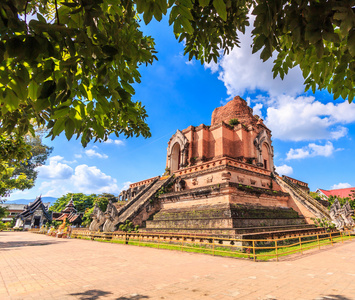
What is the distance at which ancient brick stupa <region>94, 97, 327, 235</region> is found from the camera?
1166 cm

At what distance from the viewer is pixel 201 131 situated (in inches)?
819

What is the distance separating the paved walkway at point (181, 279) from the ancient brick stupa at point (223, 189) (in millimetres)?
3381

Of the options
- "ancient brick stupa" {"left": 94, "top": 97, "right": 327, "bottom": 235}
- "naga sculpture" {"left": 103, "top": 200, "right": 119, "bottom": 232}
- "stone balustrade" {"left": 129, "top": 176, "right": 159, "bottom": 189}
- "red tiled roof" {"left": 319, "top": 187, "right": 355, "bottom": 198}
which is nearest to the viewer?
"ancient brick stupa" {"left": 94, "top": 97, "right": 327, "bottom": 235}

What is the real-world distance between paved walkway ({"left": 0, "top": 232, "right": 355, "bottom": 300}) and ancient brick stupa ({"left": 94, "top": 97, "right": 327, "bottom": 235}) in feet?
11.1

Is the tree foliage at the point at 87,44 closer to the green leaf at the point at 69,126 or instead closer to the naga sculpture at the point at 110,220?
the green leaf at the point at 69,126

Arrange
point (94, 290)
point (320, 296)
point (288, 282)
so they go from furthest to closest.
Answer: point (288, 282)
point (94, 290)
point (320, 296)

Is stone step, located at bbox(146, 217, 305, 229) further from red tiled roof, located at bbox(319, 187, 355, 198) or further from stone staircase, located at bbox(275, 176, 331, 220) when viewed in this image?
red tiled roof, located at bbox(319, 187, 355, 198)

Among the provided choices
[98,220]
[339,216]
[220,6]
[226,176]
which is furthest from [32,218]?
[220,6]

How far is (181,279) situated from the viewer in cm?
530

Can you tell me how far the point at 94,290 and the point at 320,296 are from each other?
14.9ft

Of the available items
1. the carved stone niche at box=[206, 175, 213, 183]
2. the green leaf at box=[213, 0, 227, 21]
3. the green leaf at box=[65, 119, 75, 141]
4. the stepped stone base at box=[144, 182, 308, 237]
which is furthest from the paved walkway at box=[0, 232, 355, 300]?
the carved stone niche at box=[206, 175, 213, 183]

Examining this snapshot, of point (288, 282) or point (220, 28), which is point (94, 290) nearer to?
point (288, 282)

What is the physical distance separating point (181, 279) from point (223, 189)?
24.8ft

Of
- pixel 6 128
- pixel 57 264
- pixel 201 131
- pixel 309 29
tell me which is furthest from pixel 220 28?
pixel 201 131
